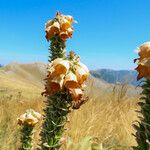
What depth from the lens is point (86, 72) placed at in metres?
2.86

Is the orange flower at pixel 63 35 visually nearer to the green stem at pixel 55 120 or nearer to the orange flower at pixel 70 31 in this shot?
the orange flower at pixel 70 31

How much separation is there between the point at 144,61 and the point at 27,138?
271cm

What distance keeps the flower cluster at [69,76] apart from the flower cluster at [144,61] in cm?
64

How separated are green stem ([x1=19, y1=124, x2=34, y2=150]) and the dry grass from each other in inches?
127

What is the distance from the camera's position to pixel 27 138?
464cm

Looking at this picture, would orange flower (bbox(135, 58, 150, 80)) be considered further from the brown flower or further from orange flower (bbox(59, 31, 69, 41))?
orange flower (bbox(59, 31, 69, 41))

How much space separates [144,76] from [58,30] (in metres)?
2.42

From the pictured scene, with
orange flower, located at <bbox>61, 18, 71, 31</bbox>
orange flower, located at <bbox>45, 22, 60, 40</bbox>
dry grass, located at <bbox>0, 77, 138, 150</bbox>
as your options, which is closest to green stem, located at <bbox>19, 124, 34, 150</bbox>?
orange flower, located at <bbox>45, 22, 60, 40</bbox>

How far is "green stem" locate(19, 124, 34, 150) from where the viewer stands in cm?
461

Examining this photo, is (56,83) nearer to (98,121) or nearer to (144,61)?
(144,61)

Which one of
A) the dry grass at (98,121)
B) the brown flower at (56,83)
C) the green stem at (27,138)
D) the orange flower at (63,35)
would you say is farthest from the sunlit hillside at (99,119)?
the brown flower at (56,83)

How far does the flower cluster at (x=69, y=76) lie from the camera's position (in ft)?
9.36

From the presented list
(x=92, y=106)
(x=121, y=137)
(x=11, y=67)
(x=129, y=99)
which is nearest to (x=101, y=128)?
(x=121, y=137)

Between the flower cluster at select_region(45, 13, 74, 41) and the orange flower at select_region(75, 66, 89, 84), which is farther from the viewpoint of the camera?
the flower cluster at select_region(45, 13, 74, 41)
